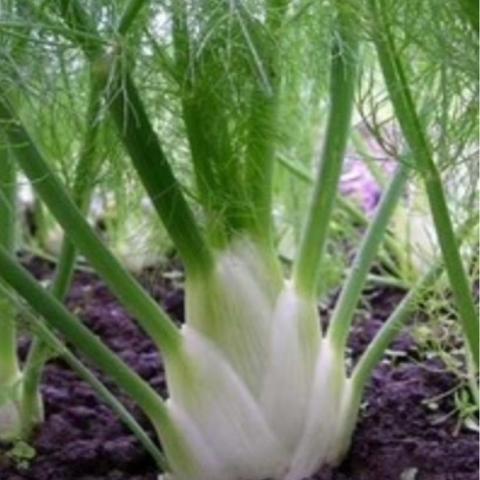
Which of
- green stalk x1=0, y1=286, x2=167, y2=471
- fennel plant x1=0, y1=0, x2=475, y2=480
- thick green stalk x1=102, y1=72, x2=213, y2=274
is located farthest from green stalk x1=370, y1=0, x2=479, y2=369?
green stalk x1=0, y1=286, x2=167, y2=471

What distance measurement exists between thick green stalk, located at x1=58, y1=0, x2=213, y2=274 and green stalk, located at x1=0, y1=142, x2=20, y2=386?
4.7 inches

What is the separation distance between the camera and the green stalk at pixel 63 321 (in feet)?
2.87

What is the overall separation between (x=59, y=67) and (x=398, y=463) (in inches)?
17.5

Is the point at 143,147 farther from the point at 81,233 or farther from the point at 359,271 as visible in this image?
the point at 359,271

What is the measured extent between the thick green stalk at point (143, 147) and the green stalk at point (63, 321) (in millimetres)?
106

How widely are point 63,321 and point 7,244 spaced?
0.57 ft

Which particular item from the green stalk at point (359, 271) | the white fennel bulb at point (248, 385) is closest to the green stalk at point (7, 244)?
the white fennel bulb at point (248, 385)

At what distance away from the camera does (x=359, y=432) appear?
1089 millimetres

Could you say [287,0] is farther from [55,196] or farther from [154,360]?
[154,360]

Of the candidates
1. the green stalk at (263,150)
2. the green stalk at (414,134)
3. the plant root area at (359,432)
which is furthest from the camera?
the plant root area at (359,432)

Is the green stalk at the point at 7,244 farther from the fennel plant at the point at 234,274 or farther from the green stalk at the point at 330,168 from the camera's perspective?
the green stalk at the point at 330,168

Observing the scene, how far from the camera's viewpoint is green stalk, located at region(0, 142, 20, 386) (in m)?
1.00

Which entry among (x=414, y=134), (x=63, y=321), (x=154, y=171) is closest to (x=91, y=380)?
(x=63, y=321)

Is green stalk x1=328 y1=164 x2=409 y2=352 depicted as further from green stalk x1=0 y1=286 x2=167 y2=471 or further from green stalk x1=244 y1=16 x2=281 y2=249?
green stalk x1=0 y1=286 x2=167 y2=471
